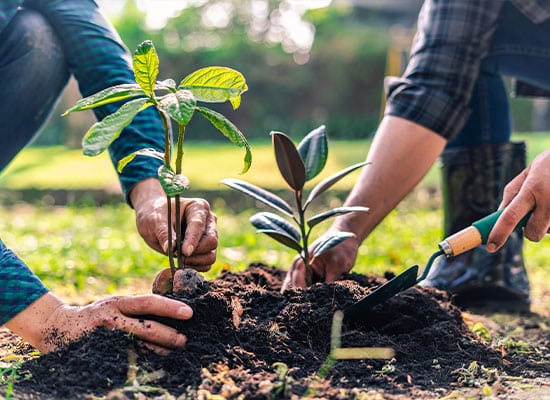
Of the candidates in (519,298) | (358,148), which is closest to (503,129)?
(519,298)

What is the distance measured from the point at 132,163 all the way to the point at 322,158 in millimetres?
560

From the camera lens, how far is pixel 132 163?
2035 mm

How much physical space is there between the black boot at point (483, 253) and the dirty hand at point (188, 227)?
3.59ft

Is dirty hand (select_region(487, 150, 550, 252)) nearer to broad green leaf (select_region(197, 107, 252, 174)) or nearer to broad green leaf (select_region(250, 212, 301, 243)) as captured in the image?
broad green leaf (select_region(250, 212, 301, 243))

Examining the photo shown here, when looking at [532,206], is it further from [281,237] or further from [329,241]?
[281,237]

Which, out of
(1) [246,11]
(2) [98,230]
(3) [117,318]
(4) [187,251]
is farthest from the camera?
(1) [246,11]

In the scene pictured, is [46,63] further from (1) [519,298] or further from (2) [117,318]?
(1) [519,298]

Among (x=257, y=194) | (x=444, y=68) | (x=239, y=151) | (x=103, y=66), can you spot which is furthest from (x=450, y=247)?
(x=239, y=151)

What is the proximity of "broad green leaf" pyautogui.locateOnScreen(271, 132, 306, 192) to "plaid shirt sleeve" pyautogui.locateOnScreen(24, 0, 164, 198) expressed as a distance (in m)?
0.38

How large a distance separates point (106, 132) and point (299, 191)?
0.74m

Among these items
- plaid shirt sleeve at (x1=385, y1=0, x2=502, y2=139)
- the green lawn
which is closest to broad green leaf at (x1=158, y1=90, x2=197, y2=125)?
plaid shirt sleeve at (x1=385, y1=0, x2=502, y2=139)

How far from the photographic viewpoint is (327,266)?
7.04ft

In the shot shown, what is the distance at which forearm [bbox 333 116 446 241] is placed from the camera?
2.31m

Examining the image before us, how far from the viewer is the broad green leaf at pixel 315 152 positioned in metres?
2.05
